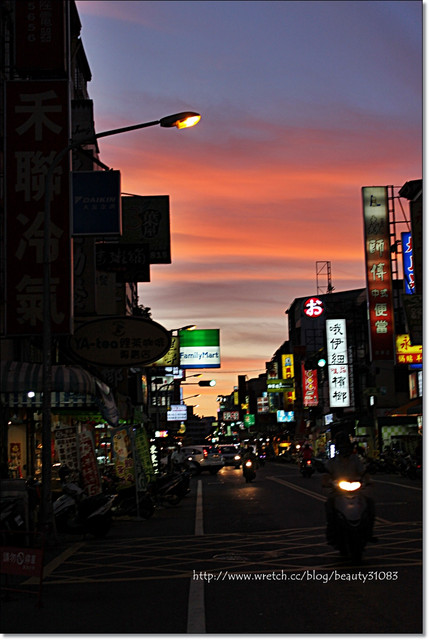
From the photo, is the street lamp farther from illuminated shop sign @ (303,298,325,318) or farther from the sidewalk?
illuminated shop sign @ (303,298,325,318)

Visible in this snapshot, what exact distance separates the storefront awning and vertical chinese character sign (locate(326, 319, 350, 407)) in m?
45.2

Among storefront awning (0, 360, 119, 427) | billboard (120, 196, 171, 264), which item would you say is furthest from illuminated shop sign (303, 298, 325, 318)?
storefront awning (0, 360, 119, 427)

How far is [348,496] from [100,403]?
1417 centimetres

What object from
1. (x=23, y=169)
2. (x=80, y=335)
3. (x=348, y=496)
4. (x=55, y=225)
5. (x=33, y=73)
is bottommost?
(x=348, y=496)

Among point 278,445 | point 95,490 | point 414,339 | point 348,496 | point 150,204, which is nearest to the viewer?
point 348,496

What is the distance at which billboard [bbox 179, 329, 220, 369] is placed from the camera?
55.5 meters

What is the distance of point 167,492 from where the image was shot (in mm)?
28234

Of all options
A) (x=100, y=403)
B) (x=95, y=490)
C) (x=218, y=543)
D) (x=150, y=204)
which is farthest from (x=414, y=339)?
(x=218, y=543)

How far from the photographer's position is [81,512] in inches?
731

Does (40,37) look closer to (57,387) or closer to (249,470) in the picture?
(57,387)

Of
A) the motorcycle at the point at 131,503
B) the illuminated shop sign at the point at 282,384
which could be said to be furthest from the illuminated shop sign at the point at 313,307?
the motorcycle at the point at 131,503

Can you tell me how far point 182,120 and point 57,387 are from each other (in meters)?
9.29

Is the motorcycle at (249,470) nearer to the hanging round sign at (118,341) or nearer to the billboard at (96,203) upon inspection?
the hanging round sign at (118,341)

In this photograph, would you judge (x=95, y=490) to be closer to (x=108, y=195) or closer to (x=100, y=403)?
(x=100, y=403)
